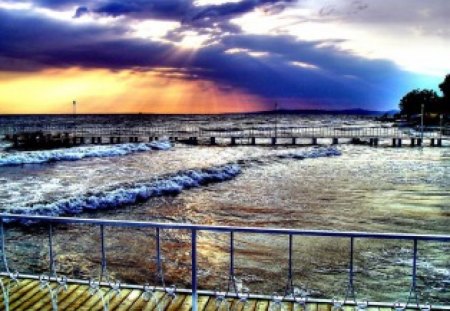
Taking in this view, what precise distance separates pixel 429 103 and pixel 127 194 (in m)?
129

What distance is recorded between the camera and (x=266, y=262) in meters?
10.9

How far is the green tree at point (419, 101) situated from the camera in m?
130

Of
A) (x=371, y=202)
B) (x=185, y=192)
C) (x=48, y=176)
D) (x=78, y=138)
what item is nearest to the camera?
(x=371, y=202)

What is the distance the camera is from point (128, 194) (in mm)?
21641

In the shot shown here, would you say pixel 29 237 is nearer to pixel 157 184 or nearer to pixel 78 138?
pixel 157 184

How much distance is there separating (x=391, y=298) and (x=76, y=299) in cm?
630

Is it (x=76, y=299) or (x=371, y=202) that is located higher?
(x=76, y=299)

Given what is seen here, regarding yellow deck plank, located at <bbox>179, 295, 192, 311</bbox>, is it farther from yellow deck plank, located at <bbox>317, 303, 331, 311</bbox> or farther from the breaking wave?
the breaking wave

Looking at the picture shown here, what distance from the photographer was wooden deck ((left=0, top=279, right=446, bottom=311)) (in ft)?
18.4

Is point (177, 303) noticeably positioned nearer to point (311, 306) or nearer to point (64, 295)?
point (64, 295)

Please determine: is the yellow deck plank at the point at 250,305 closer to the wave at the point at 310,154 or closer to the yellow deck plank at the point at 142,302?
the yellow deck plank at the point at 142,302

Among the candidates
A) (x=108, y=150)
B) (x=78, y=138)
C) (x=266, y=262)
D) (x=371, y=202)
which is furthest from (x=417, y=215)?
(x=78, y=138)

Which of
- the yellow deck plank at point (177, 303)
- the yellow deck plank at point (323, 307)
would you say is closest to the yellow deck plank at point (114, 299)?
the yellow deck plank at point (177, 303)

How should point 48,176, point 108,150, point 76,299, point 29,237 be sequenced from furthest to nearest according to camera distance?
point 108,150 → point 48,176 → point 29,237 → point 76,299
